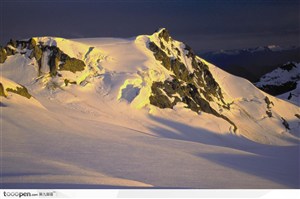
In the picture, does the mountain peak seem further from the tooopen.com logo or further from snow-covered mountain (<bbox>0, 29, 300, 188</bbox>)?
the tooopen.com logo

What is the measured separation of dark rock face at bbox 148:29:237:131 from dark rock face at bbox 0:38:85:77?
13.5m

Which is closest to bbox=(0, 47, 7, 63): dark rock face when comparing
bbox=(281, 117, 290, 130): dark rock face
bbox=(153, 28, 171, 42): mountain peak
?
bbox=(153, 28, 171, 42): mountain peak

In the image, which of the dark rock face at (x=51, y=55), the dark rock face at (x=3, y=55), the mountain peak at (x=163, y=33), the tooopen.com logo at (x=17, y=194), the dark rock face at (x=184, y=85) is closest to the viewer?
the tooopen.com logo at (x=17, y=194)

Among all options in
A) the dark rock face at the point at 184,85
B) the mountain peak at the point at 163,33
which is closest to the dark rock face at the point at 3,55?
the dark rock face at the point at 184,85

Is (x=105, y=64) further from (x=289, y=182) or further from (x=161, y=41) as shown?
(x=289, y=182)

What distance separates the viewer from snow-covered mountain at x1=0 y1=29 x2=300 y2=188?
59.4 ft

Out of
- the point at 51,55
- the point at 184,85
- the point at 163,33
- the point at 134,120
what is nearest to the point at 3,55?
the point at 51,55

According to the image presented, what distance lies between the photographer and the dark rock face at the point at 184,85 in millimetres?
65662

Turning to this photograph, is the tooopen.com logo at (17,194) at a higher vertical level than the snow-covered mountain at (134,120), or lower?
lower

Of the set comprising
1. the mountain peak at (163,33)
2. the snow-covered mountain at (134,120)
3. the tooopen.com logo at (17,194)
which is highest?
the mountain peak at (163,33)

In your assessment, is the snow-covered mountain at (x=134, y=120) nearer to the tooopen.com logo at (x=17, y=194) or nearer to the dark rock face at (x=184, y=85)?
the dark rock face at (x=184, y=85)

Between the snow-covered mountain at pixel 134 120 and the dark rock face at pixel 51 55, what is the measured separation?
0.51ft

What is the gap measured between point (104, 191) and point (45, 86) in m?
47.2

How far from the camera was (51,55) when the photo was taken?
198 ft
